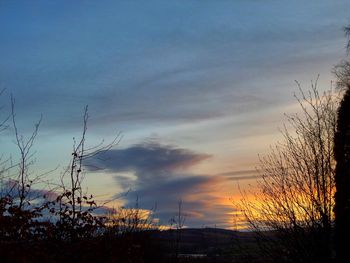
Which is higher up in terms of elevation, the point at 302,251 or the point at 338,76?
the point at 338,76

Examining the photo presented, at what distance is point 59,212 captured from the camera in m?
12.4

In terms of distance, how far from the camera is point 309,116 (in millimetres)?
17109

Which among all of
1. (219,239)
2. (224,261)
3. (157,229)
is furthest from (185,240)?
(157,229)

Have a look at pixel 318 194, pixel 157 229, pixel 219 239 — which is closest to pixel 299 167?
pixel 318 194

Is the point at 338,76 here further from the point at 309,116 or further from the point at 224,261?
the point at 224,261

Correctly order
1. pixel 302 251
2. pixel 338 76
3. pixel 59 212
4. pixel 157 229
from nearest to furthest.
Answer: pixel 59 212, pixel 302 251, pixel 338 76, pixel 157 229

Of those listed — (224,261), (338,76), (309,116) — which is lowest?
(224,261)

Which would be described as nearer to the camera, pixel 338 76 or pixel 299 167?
pixel 299 167

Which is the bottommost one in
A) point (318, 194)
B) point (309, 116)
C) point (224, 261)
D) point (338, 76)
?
point (224, 261)

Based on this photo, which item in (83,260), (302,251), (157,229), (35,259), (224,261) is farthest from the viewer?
(224,261)

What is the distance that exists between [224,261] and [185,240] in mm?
28066

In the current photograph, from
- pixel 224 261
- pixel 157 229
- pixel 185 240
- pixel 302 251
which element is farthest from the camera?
pixel 185 240

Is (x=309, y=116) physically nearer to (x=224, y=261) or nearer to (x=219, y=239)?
(x=224, y=261)

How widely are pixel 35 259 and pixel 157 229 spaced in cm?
1329
